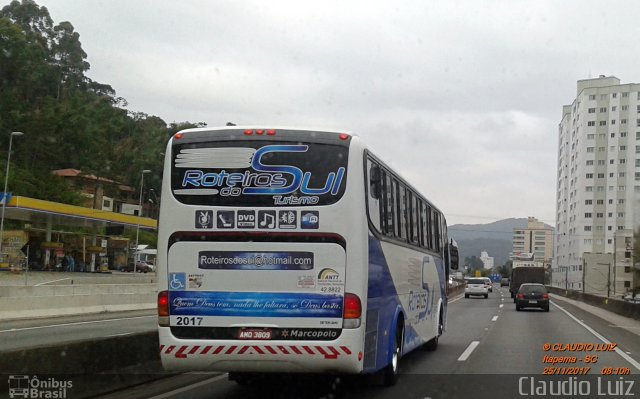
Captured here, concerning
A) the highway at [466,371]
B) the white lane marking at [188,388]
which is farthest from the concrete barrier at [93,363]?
the white lane marking at [188,388]

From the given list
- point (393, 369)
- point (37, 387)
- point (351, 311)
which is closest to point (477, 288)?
point (393, 369)

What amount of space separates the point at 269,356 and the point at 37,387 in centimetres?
269

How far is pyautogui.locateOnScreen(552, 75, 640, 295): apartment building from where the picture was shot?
375 ft

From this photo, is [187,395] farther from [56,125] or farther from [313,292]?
[56,125]

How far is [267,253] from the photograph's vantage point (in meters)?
8.51

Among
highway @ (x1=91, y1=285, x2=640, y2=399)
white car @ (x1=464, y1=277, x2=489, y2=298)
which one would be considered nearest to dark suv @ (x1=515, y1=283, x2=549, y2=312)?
highway @ (x1=91, y1=285, x2=640, y2=399)

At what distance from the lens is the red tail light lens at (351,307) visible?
837 centimetres

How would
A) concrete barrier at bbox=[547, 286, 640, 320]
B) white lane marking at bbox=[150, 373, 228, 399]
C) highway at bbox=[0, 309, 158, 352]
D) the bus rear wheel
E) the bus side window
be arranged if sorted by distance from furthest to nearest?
concrete barrier at bbox=[547, 286, 640, 320] → highway at bbox=[0, 309, 158, 352] → the bus side window → the bus rear wheel → white lane marking at bbox=[150, 373, 228, 399]

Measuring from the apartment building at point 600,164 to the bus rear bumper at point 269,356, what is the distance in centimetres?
10880

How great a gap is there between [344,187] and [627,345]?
1225 centimetres

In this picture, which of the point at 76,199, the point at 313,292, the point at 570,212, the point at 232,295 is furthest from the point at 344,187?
the point at 570,212

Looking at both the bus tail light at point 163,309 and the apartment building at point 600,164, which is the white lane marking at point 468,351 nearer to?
the bus tail light at point 163,309

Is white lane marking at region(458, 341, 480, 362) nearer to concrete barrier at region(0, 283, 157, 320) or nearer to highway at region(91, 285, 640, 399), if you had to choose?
highway at region(91, 285, 640, 399)

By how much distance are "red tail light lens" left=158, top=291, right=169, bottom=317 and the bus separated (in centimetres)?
1
